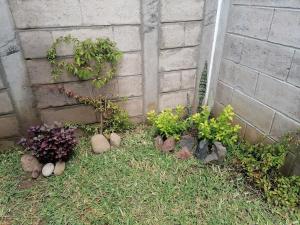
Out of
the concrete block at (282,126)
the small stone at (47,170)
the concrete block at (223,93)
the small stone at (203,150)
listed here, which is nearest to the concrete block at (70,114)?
the small stone at (47,170)

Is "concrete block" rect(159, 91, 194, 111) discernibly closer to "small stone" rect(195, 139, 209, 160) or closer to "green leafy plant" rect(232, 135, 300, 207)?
"small stone" rect(195, 139, 209, 160)

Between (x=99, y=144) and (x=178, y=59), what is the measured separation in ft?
5.14

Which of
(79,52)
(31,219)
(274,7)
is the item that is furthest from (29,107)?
(274,7)

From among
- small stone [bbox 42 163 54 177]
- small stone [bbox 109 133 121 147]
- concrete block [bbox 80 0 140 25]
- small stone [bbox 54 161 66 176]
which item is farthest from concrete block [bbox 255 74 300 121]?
small stone [bbox 42 163 54 177]

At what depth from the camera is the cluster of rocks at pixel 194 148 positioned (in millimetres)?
2857

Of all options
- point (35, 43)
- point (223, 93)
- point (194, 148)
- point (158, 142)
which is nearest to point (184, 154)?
point (194, 148)

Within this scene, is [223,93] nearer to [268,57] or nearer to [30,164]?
[268,57]

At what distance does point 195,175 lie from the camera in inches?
107

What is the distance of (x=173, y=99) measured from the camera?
357 cm

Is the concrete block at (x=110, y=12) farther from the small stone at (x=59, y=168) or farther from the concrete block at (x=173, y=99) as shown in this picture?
the small stone at (x=59, y=168)

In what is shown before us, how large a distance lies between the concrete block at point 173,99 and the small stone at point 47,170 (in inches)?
67.0

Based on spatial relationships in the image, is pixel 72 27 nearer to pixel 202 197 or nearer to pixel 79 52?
pixel 79 52

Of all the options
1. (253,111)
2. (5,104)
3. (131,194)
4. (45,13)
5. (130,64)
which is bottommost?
(131,194)

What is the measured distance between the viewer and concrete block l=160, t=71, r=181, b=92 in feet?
10.9
